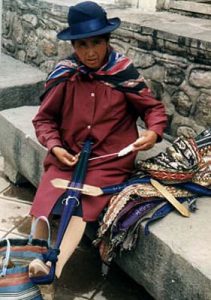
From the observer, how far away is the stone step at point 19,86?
4.23m

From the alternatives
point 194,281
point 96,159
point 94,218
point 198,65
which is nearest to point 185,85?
point 198,65

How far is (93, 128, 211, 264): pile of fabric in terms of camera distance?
2.47m

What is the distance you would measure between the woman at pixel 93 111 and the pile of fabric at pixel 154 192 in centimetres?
10

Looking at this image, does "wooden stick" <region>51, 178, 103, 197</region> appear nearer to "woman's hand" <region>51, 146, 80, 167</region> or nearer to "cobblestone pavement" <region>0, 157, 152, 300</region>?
"woman's hand" <region>51, 146, 80, 167</region>

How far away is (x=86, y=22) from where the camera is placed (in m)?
2.58

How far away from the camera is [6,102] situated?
14.0 feet

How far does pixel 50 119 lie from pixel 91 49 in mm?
437

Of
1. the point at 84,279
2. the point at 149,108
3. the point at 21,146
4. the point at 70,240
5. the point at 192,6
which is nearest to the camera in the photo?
the point at 70,240

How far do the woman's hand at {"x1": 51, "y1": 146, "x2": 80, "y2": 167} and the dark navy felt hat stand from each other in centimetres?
52

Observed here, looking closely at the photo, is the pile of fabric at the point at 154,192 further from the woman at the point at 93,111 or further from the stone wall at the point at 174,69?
the stone wall at the point at 174,69

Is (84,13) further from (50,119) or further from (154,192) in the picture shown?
(154,192)

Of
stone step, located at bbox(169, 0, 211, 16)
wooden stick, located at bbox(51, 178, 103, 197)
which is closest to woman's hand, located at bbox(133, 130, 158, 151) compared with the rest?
wooden stick, located at bbox(51, 178, 103, 197)

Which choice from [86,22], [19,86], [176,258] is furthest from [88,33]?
[19,86]

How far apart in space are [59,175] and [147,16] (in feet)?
5.49
